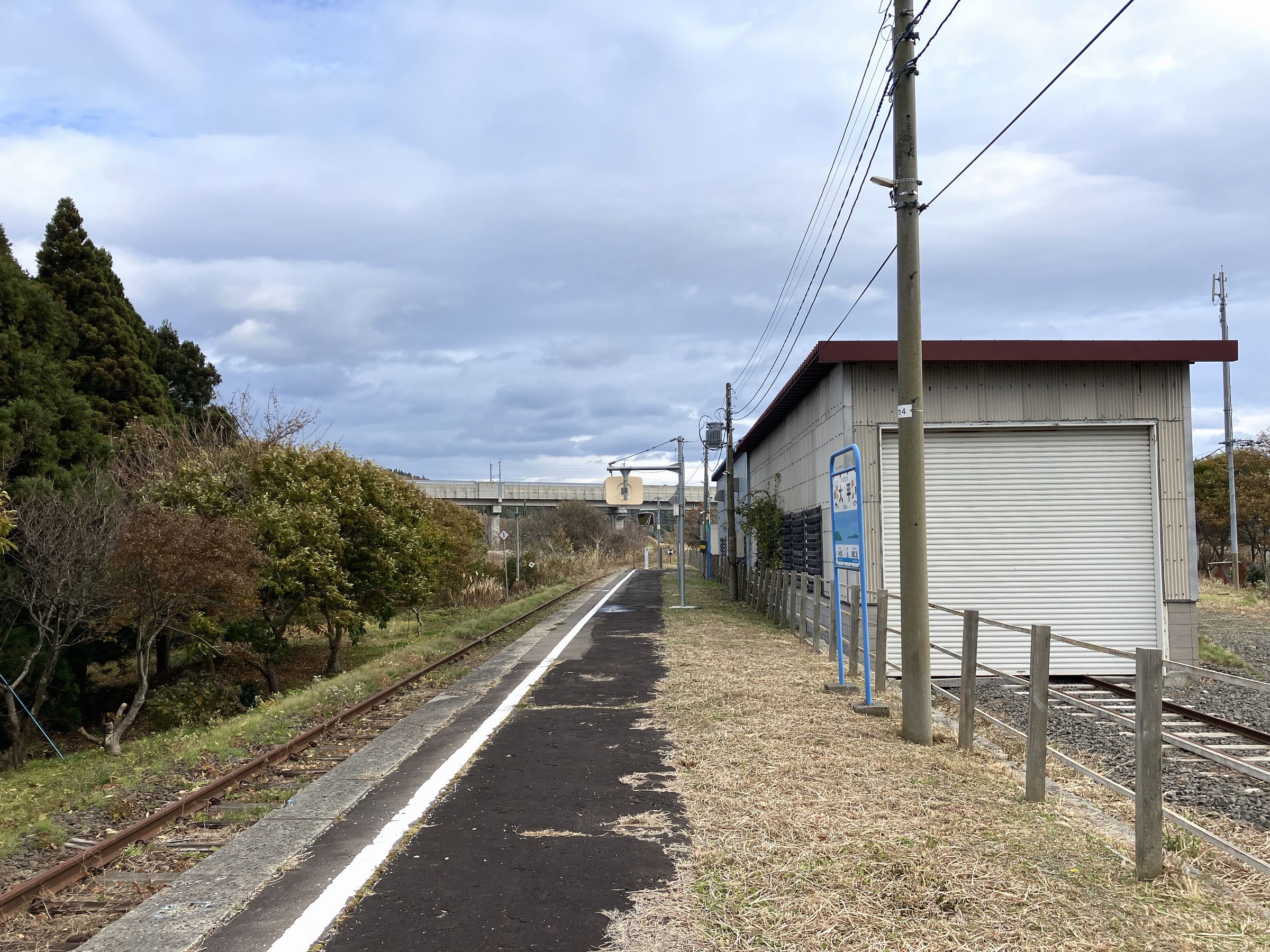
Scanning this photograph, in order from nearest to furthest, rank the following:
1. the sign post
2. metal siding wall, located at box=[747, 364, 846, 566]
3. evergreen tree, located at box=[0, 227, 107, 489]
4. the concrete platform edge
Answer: the concrete platform edge
the sign post
metal siding wall, located at box=[747, 364, 846, 566]
evergreen tree, located at box=[0, 227, 107, 489]

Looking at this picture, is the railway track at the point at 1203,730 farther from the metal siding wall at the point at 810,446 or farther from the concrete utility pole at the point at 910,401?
the metal siding wall at the point at 810,446

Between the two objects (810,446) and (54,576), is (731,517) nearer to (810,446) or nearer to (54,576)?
(810,446)

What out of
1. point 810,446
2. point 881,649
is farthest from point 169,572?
point 810,446

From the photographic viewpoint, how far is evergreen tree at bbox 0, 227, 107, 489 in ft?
59.3

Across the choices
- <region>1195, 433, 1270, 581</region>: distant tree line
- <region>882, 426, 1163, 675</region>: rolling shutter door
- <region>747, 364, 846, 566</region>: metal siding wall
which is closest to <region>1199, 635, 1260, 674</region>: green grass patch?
<region>882, 426, 1163, 675</region>: rolling shutter door

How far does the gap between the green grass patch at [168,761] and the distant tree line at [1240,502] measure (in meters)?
32.6

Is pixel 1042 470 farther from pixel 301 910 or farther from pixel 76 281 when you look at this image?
pixel 76 281

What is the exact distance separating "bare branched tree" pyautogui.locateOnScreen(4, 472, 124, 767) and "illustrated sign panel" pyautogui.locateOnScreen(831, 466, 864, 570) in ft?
38.5

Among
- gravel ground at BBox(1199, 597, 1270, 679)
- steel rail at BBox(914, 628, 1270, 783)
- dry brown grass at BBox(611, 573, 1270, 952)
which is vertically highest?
steel rail at BBox(914, 628, 1270, 783)

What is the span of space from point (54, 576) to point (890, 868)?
15739mm

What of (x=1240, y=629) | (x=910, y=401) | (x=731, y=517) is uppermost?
(x=910, y=401)

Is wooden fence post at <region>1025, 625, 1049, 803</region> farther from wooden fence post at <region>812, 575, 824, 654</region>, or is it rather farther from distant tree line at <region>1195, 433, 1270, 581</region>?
distant tree line at <region>1195, 433, 1270, 581</region>

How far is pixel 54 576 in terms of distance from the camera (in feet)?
53.7

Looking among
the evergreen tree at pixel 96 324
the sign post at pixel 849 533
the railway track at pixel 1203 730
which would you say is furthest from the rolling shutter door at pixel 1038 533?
the evergreen tree at pixel 96 324
